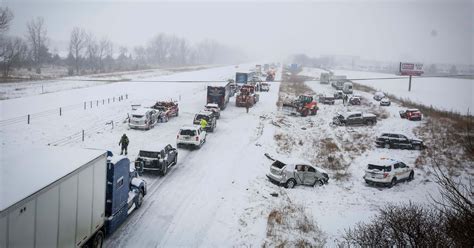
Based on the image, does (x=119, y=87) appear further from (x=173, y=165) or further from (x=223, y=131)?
(x=173, y=165)

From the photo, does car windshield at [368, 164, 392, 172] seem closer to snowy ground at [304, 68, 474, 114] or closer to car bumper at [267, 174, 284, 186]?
car bumper at [267, 174, 284, 186]

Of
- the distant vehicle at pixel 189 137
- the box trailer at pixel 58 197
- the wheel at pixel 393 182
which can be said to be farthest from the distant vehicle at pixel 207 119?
the box trailer at pixel 58 197

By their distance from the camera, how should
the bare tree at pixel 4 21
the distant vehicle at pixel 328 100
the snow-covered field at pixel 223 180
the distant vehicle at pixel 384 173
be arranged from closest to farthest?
1. the snow-covered field at pixel 223 180
2. the distant vehicle at pixel 384 173
3. the distant vehicle at pixel 328 100
4. the bare tree at pixel 4 21

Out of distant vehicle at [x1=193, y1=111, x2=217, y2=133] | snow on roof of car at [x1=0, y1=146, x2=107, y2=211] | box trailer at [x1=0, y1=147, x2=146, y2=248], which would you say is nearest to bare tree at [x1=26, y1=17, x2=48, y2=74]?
distant vehicle at [x1=193, y1=111, x2=217, y2=133]

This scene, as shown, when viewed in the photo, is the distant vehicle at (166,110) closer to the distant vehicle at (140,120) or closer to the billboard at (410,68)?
the distant vehicle at (140,120)

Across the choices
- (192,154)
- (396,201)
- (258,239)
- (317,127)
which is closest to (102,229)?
(258,239)

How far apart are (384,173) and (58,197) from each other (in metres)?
19.9

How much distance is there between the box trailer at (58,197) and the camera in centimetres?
828

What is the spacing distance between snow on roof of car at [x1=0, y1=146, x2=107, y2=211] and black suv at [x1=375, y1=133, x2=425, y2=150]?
94.7 ft

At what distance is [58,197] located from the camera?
969cm

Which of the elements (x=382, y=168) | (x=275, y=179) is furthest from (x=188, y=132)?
(x=382, y=168)

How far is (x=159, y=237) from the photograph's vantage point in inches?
575

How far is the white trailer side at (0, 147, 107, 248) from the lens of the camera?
26.9 ft

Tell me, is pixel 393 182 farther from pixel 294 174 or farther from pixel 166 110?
pixel 166 110
